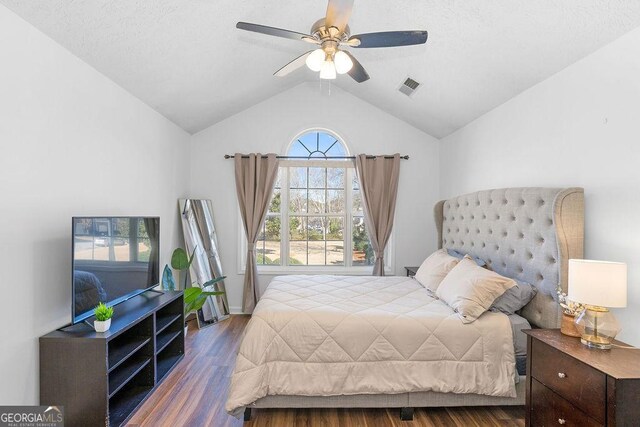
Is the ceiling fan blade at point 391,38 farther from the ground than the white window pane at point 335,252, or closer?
farther from the ground

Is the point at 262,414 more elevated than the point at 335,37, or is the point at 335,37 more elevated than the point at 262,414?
the point at 335,37

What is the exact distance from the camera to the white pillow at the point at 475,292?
85.5 inches

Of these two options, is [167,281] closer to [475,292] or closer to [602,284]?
[475,292]

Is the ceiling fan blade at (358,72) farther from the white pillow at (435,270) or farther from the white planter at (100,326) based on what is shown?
the white planter at (100,326)

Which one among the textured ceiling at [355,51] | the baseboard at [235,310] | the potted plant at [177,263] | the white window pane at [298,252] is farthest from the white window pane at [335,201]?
the potted plant at [177,263]

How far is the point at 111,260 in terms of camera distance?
2.32 m

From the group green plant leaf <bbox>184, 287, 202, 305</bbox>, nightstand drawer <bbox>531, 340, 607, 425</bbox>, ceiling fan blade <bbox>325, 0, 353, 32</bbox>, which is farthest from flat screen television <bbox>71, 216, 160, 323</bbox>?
nightstand drawer <bbox>531, 340, 607, 425</bbox>

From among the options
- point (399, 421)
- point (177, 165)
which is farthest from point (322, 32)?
point (177, 165)

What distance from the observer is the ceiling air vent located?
3.29 meters

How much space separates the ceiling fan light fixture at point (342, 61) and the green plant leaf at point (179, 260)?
2.60 m

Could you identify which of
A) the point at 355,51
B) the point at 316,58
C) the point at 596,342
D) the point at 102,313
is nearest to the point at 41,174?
the point at 102,313

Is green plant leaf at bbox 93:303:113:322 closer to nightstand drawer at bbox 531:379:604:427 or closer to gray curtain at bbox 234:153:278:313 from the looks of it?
gray curtain at bbox 234:153:278:313

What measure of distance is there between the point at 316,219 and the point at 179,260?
5.92 feet

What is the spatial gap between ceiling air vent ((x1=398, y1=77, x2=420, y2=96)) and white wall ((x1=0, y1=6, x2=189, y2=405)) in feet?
8.54
